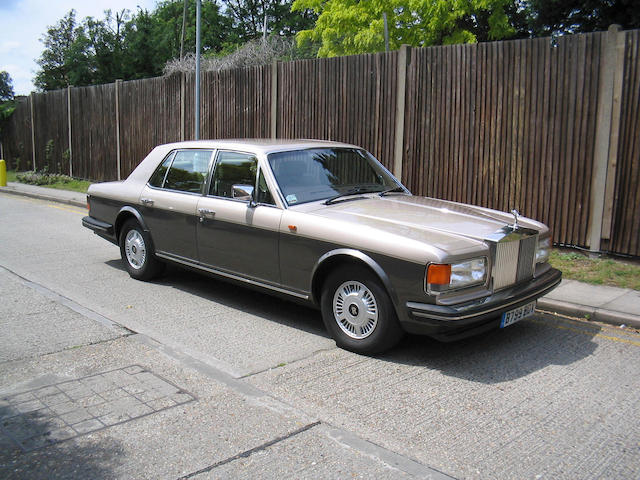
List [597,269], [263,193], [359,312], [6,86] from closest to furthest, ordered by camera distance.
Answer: [359,312] → [263,193] → [597,269] → [6,86]

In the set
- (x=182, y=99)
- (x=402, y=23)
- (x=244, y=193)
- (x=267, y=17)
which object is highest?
(x=267, y=17)

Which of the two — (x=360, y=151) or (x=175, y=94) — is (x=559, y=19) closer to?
(x=175, y=94)

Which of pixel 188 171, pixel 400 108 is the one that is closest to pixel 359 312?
pixel 188 171

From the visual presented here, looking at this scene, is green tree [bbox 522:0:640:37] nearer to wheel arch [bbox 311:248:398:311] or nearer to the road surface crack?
wheel arch [bbox 311:248:398:311]

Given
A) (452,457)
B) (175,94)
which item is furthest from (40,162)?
(452,457)

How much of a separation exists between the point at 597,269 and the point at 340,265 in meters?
4.32

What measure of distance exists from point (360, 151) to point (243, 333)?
2.47m

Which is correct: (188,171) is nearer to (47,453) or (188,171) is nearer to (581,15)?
(47,453)

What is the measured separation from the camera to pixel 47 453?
3.52 meters

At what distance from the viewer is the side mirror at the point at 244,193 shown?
5953mm

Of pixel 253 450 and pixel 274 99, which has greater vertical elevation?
pixel 274 99

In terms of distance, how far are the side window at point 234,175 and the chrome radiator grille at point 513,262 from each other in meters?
2.41

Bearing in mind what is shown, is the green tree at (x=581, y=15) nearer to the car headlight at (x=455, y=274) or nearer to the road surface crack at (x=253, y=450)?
the car headlight at (x=455, y=274)

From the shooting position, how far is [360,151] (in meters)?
6.89
